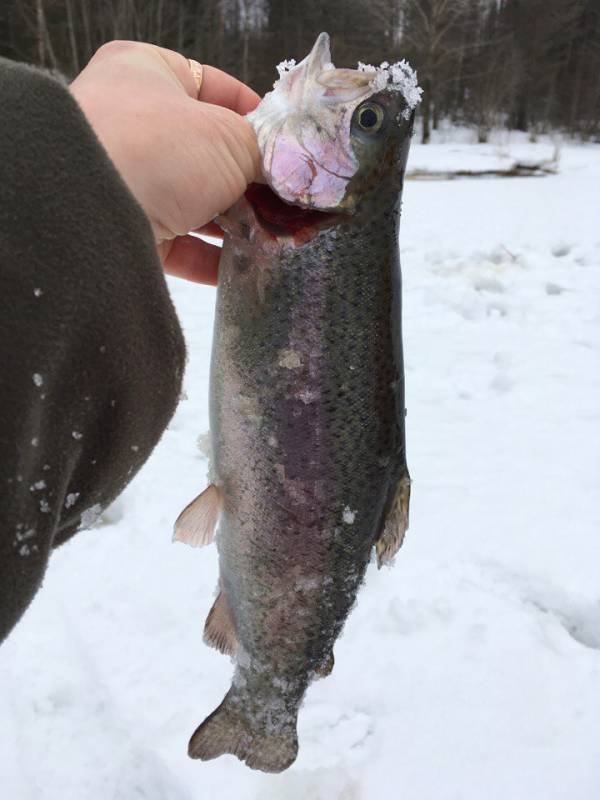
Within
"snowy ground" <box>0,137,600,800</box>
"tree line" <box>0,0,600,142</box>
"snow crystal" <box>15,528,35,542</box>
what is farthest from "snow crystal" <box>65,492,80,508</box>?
"tree line" <box>0,0,600,142</box>

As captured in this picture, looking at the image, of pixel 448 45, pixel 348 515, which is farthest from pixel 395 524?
pixel 448 45

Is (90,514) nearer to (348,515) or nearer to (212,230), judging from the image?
(348,515)

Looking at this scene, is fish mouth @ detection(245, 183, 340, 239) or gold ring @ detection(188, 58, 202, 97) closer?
fish mouth @ detection(245, 183, 340, 239)

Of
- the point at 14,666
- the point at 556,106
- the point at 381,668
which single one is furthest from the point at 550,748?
the point at 556,106

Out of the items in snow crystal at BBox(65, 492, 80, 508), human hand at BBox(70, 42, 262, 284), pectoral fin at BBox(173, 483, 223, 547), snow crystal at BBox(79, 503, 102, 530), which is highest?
human hand at BBox(70, 42, 262, 284)

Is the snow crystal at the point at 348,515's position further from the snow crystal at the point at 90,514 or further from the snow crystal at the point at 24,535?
the snow crystal at the point at 24,535

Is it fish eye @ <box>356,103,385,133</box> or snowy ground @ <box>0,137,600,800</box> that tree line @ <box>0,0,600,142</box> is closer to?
snowy ground @ <box>0,137,600,800</box>

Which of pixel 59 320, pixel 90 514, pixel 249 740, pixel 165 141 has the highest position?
pixel 165 141
